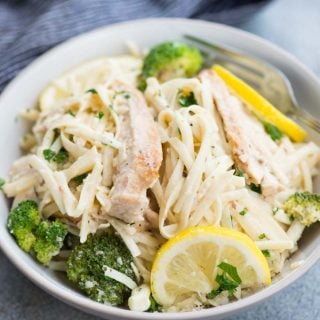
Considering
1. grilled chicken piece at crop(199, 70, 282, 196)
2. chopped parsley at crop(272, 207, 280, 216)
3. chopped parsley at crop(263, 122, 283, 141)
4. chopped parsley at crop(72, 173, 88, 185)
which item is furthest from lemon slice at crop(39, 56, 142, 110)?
chopped parsley at crop(272, 207, 280, 216)

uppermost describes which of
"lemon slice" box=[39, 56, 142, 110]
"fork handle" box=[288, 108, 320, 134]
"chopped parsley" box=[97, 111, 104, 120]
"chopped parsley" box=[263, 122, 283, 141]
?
"chopped parsley" box=[97, 111, 104, 120]

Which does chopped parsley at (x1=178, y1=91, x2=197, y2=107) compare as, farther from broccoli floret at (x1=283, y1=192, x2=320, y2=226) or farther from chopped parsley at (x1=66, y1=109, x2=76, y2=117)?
broccoli floret at (x1=283, y1=192, x2=320, y2=226)

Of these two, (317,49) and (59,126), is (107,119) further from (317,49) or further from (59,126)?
(317,49)

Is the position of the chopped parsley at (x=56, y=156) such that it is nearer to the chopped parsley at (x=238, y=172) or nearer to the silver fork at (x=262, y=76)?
the chopped parsley at (x=238, y=172)

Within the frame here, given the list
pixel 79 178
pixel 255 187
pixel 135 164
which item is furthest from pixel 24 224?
pixel 255 187

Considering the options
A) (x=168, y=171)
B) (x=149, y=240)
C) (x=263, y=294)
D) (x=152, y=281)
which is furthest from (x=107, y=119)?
(x=263, y=294)

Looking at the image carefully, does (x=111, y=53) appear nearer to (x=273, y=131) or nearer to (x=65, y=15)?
(x=65, y=15)
